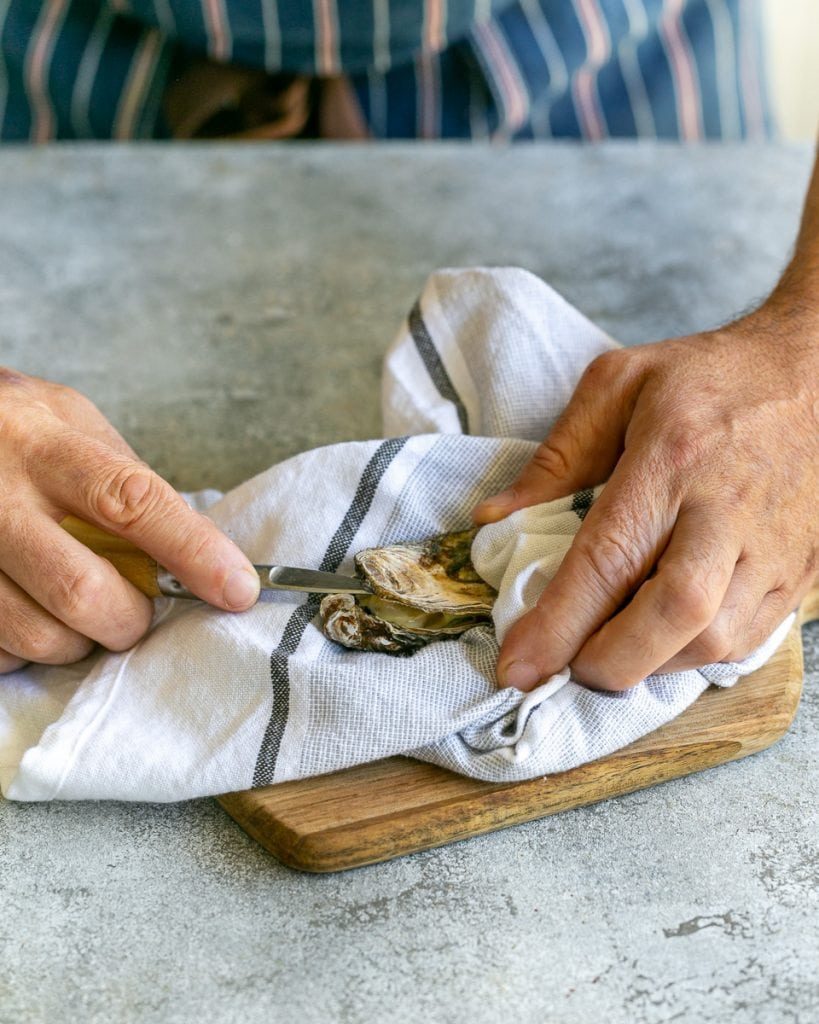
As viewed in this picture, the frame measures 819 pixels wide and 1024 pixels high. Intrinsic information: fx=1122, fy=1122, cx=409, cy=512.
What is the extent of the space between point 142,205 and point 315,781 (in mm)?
1017

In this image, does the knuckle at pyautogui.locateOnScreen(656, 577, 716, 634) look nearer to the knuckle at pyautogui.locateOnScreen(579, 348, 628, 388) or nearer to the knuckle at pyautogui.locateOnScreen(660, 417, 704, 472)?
the knuckle at pyautogui.locateOnScreen(660, 417, 704, 472)

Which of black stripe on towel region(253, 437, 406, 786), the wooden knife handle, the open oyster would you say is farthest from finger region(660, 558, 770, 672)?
the wooden knife handle

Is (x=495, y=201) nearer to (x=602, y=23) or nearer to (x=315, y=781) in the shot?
(x=602, y=23)

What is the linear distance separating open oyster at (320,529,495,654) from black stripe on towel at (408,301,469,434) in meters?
0.18

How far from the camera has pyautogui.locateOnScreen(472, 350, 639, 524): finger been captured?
850 mm

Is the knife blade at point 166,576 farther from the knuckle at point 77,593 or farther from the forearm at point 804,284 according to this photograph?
the forearm at point 804,284

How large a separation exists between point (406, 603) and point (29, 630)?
0.27 m

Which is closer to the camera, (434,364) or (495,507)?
(495,507)

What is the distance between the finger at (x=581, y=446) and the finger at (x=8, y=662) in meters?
0.35

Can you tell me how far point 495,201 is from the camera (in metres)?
1.52

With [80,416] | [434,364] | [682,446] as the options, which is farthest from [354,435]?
[682,446]

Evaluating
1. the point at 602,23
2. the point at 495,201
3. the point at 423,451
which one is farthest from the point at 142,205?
the point at 423,451

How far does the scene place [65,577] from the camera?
0.77m

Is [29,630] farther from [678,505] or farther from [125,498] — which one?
[678,505]
